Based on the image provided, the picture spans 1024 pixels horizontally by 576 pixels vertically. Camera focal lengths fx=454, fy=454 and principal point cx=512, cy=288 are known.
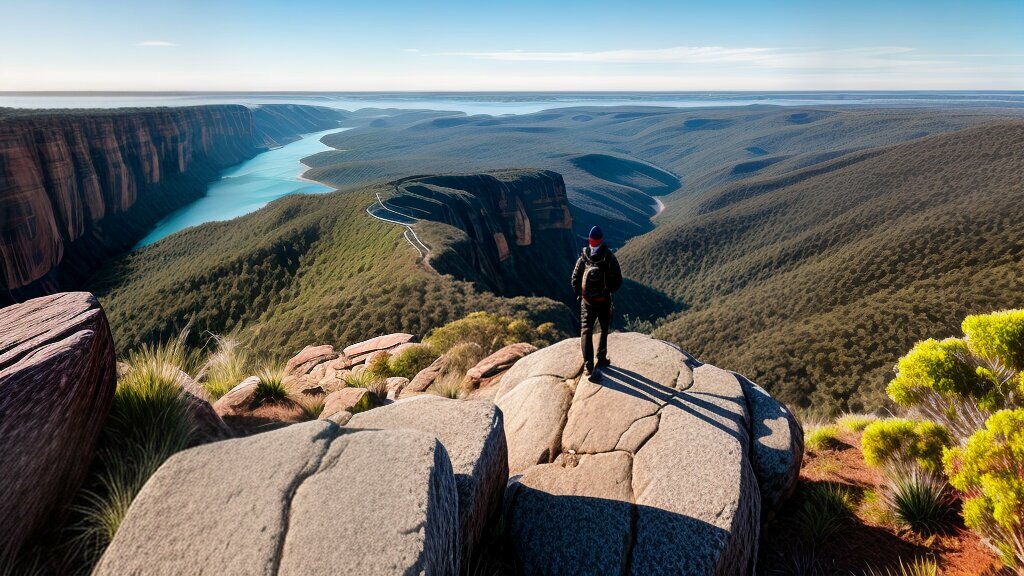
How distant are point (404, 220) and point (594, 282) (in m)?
62.9

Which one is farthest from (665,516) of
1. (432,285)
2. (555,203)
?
(555,203)

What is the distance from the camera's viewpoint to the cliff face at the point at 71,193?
251 ft

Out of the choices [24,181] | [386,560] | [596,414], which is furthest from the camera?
[24,181]

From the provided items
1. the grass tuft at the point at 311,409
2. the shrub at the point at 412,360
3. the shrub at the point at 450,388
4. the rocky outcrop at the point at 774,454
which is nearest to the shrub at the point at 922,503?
the rocky outcrop at the point at 774,454

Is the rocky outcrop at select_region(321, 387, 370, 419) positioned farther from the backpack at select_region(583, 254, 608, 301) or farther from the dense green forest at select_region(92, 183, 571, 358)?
the dense green forest at select_region(92, 183, 571, 358)

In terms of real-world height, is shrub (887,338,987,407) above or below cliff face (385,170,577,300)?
above

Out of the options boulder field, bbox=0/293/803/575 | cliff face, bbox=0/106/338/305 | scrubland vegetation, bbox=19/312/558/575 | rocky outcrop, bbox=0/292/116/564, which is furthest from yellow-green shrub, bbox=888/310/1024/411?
A: cliff face, bbox=0/106/338/305

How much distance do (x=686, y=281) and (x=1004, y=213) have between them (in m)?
59.9

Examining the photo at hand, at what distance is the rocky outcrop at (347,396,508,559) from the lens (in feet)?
15.8

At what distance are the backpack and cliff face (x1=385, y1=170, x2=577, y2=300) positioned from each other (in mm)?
37613

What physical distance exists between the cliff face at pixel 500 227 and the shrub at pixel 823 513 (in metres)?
40.6

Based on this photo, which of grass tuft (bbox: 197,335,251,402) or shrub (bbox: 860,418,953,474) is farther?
grass tuft (bbox: 197,335,251,402)

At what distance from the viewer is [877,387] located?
36.1 metres

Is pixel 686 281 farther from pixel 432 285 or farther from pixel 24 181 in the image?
pixel 24 181
